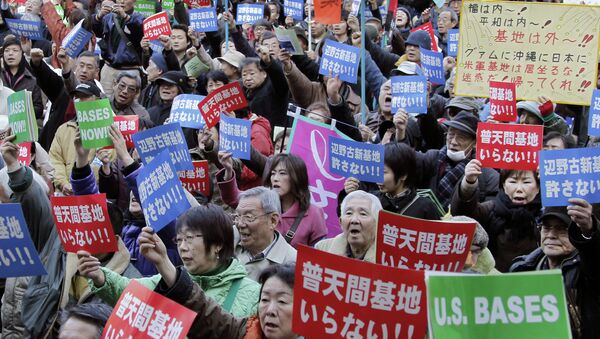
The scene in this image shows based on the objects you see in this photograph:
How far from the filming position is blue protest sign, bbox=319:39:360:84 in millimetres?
10062

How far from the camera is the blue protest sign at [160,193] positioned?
18.1 ft

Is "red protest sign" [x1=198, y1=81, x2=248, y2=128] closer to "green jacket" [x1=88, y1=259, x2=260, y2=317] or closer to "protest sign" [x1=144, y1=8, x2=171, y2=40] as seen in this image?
"green jacket" [x1=88, y1=259, x2=260, y2=317]

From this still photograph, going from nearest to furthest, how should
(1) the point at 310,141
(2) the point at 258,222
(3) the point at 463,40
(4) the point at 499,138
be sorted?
1. (2) the point at 258,222
2. (4) the point at 499,138
3. (1) the point at 310,141
4. (3) the point at 463,40

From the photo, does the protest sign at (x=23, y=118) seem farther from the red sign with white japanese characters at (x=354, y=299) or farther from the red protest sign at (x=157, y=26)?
the red protest sign at (x=157, y=26)

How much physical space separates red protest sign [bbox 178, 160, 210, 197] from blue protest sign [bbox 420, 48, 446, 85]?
3.78m

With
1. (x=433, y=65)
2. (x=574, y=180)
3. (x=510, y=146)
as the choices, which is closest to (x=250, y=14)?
(x=433, y=65)

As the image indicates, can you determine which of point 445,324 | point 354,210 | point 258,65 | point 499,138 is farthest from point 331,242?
point 258,65

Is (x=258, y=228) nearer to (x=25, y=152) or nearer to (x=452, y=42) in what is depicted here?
(x=25, y=152)

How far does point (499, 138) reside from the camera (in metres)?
7.33

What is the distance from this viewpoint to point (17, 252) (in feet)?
17.6

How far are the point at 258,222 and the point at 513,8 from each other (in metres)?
3.51

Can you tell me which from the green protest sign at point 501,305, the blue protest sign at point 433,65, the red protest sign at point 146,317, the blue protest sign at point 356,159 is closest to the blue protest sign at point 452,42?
the blue protest sign at point 433,65

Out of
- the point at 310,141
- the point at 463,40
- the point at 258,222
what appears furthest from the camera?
the point at 463,40

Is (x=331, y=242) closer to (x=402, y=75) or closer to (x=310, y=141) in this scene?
(x=310, y=141)
